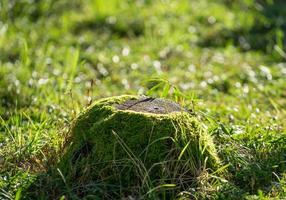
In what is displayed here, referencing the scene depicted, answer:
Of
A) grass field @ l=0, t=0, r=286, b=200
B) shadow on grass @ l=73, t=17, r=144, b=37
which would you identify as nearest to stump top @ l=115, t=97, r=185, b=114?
grass field @ l=0, t=0, r=286, b=200

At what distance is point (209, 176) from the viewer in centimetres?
344

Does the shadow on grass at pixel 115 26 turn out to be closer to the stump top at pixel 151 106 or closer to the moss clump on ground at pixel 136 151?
the stump top at pixel 151 106

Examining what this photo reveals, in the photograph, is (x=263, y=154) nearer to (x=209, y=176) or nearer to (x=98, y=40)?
(x=209, y=176)

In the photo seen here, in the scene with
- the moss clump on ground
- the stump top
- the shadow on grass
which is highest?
the stump top

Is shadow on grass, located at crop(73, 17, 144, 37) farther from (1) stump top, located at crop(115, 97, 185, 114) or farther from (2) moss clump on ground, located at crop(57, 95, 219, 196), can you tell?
(2) moss clump on ground, located at crop(57, 95, 219, 196)

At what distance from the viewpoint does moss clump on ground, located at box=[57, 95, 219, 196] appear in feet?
11.1

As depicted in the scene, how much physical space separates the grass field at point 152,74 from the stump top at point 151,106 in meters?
0.17

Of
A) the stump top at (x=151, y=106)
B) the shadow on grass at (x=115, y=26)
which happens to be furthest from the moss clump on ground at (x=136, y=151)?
the shadow on grass at (x=115, y=26)

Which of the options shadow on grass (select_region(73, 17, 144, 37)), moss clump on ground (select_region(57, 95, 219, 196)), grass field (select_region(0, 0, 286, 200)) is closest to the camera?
moss clump on ground (select_region(57, 95, 219, 196))

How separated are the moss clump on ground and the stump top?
0.11 ft

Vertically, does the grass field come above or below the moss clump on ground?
below

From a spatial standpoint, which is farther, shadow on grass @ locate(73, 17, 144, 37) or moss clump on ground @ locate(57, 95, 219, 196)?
shadow on grass @ locate(73, 17, 144, 37)

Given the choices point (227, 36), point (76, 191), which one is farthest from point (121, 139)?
point (227, 36)

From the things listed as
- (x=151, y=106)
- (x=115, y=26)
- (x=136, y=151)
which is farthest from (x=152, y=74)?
(x=115, y=26)
